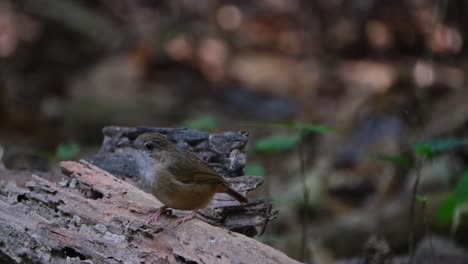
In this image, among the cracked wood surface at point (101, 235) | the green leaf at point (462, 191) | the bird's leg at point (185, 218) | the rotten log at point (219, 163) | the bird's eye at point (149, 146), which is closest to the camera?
the cracked wood surface at point (101, 235)

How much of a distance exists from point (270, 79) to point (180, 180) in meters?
7.06

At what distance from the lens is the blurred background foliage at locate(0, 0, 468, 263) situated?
8344 millimetres

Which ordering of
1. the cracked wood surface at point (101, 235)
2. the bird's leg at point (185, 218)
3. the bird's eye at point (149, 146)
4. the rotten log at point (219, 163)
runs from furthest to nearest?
the bird's eye at point (149, 146) → the rotten log at point (219, 163) → the bird's leg at point (185, 218) → the cracked wood surface at point (101, 235)

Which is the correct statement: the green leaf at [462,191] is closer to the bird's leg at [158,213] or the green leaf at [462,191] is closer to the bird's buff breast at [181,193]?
the bird's buff breast at [181,193]

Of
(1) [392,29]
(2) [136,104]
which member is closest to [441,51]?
(1) [392,29]

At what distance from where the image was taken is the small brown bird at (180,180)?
13.5 feet

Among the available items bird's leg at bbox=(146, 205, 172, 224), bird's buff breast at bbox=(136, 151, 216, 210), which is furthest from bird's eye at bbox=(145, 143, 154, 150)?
bird's leg at bbox=(146, 205, 172, 224)

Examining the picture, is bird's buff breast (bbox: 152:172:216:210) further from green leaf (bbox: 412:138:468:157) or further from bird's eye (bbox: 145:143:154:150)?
green leaf (bbox: 412:138:468:157)

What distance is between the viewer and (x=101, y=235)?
3.90 meters

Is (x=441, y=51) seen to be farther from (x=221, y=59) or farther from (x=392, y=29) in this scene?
(x=221, y=59)

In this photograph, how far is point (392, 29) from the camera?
11039mm

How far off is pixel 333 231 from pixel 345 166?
5.39 ft

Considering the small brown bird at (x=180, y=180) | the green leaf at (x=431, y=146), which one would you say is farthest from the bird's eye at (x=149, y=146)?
the green leaf at (x=431, y=146)

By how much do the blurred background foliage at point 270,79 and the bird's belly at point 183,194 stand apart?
3.56 meters
